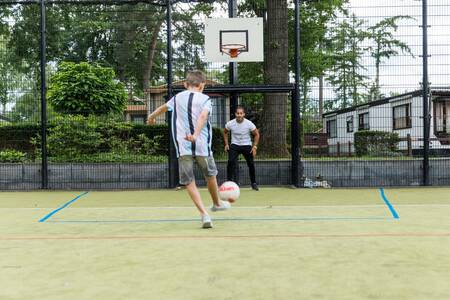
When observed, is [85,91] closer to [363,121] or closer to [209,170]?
[363,121]

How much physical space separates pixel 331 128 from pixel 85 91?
657 centimetres

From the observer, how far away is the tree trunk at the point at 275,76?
10.9 metres

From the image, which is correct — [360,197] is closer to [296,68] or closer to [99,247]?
[296,68]

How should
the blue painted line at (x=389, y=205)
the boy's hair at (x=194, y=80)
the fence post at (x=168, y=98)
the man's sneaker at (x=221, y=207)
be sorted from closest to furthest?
the boy's hair at (x=194, y=80)
the man's sneaker at (x=221, y=207)
the blue painted line at (x=389, y=205)
the fence post at (x=168, y=98)

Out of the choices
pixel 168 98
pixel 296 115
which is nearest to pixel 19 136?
pixel 168 98

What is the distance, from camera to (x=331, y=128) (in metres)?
10.7

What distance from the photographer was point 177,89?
1060 centimetres

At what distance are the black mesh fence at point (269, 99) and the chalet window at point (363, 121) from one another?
0.09ft

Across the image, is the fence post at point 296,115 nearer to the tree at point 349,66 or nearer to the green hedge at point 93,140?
the tree at point 349,66

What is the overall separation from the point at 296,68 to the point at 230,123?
1.84 metres

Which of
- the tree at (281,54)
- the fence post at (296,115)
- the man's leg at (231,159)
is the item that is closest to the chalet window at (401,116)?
the tree at (281,54)

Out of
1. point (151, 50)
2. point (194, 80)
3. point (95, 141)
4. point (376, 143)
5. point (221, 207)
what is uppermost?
point (151, 50)

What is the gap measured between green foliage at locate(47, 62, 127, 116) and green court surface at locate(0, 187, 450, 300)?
15.6ft

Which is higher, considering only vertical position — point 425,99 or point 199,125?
point 425,99
